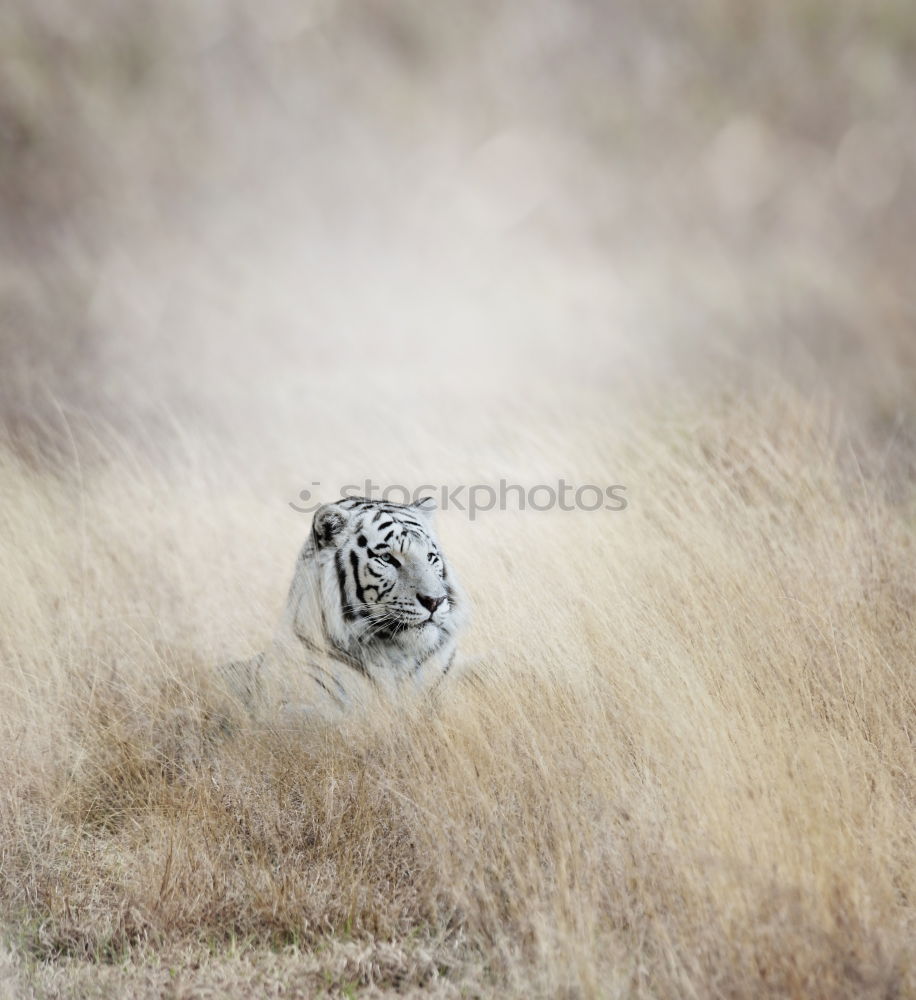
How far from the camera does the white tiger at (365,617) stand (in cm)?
344

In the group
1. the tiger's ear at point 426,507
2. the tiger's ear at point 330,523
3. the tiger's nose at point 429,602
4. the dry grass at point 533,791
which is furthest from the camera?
the tiger's ear at point 426,507

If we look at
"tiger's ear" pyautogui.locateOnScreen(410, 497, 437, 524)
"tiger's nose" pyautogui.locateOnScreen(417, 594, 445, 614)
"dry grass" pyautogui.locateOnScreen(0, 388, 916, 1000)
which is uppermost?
"tiger's ear" pyautogui.locateOnScreen(410, 497, 437, 524)

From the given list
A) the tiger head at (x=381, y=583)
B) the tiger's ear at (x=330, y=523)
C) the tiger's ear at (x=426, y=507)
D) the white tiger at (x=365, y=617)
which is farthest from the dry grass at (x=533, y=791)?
the tiger's ear at (x=330, y=523)

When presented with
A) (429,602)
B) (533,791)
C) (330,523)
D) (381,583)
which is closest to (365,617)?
(381,583)

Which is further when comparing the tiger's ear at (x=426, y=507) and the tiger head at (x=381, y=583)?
the tiger's ear at (x=426, y=507)

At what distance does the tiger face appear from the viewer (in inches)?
135

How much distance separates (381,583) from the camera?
3.45 metres

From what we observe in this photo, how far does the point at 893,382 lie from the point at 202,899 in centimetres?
717

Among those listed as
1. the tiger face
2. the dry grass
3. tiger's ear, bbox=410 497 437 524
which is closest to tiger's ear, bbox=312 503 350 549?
the tiger face

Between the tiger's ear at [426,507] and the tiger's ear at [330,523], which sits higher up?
the tiger's ear at [426,507]

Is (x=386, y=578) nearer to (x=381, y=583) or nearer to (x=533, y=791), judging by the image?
(x=381, y=583)

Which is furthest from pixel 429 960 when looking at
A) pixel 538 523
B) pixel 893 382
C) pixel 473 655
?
pixel 893 382

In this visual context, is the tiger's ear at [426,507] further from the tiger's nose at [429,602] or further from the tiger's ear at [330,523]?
the tiger's nose at [429,602]

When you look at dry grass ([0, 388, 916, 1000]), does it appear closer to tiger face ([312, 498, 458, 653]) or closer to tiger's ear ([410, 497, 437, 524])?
tiger face ([312, 498, 458, 653])
